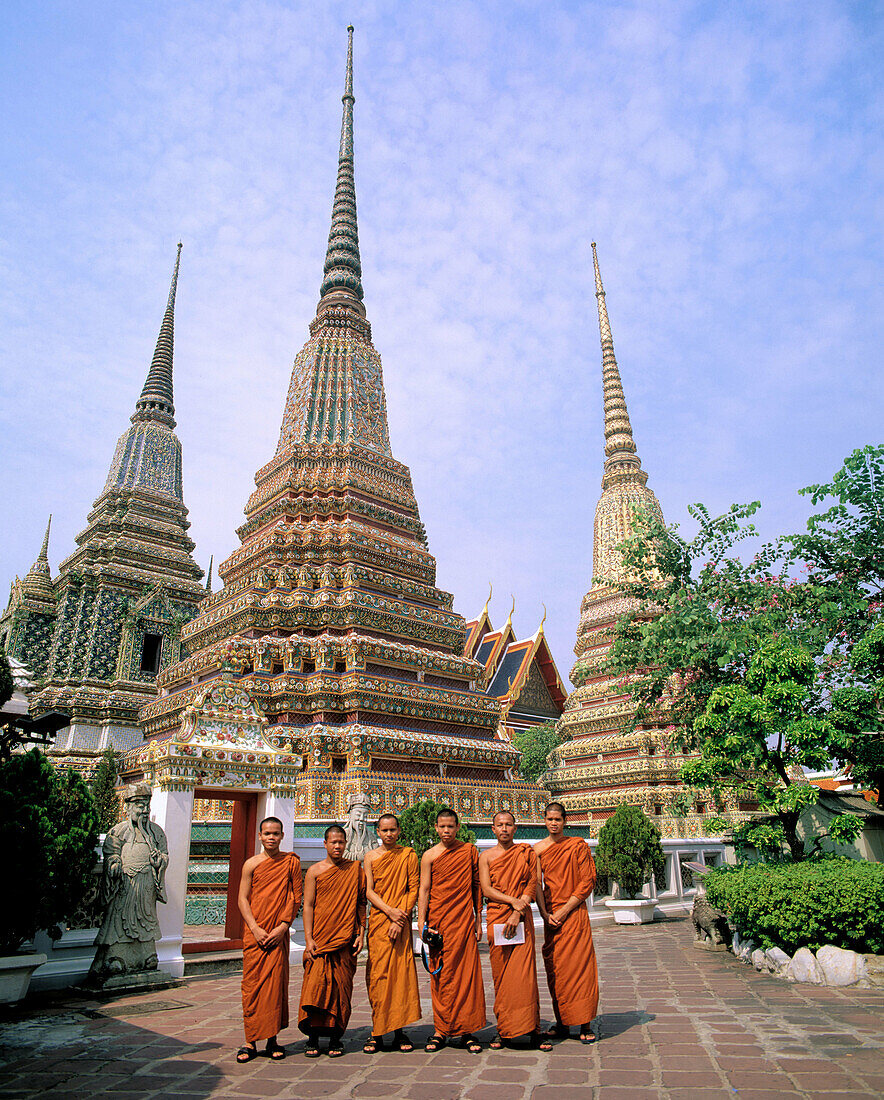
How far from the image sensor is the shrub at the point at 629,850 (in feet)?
39.7

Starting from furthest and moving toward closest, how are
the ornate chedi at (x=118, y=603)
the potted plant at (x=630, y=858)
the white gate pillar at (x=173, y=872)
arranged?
the ornate chedi at (x=118, y=603) → the potted plant at (x=630, y=858) → the white gate pillar at (x=173, y=872)

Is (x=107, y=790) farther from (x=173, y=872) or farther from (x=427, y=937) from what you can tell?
(x=427, y=937)

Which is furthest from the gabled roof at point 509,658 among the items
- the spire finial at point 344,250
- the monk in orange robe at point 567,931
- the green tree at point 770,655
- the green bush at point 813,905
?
the monk in orange robe at point 567,931

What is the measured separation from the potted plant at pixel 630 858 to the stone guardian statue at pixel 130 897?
299 inches

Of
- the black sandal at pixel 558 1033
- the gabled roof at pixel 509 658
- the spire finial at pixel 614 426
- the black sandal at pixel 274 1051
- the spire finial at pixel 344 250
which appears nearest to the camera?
the black sandal at pixel 274 1051

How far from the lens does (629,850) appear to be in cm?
1212

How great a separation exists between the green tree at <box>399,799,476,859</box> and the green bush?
3207 mm

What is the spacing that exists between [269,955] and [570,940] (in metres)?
1.96

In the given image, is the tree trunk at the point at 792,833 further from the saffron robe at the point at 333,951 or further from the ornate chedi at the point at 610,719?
the ornate chedi at the point at 610,719

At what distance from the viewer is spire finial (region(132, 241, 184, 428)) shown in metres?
26.7

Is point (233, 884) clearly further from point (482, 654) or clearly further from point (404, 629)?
point (482, 654)

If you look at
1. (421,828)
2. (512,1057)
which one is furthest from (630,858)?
(512,1057)

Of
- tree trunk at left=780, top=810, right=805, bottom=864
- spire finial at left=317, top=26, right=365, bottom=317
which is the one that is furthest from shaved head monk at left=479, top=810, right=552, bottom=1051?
spire finial at left=317, top=26, right=365, bottom=317

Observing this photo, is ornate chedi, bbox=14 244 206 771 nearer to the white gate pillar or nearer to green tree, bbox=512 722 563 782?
the white gate pillar
